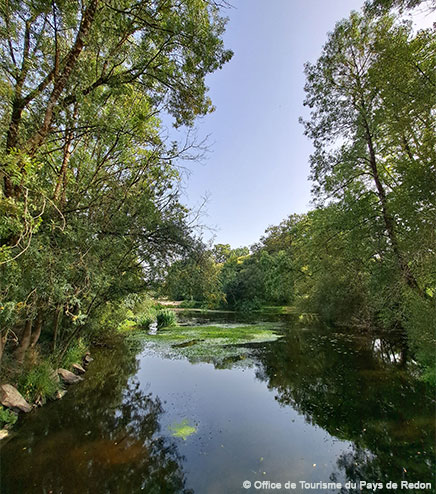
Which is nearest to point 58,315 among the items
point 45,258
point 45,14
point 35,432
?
point 35,432

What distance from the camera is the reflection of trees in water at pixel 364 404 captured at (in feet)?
13.9

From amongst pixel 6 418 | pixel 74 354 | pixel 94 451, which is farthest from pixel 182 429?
pixel 74 354

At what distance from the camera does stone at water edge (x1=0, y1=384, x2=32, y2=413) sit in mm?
5684

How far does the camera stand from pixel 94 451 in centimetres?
454

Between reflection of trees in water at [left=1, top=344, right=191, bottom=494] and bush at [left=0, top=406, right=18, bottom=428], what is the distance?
0.89 feet

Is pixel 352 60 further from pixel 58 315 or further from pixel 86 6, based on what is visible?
pixel 58 315

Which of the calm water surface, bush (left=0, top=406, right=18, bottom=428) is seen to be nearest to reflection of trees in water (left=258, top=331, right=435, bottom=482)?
the calm water surface

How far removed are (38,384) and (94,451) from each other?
128 inches

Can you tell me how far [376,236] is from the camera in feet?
35.1

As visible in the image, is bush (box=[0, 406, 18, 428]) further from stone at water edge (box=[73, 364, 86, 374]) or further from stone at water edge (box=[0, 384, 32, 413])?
stone at water edge (box=[73, 364, 86, 374])

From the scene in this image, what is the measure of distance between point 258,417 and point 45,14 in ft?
30.6

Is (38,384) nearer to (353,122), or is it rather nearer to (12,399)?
(12,399)

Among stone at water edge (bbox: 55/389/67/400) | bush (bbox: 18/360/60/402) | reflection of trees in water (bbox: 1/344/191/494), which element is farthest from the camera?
stone at water edge (bbox: 55/389/67/400)

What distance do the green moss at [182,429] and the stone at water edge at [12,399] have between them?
359cm
